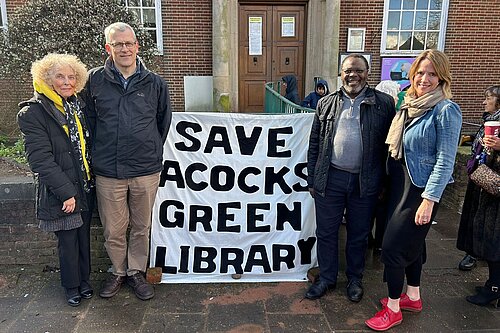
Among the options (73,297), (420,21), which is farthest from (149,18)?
(73,297)

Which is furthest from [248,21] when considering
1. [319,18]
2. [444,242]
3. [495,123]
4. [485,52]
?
[495,123]

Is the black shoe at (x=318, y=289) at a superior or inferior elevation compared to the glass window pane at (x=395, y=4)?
inferior

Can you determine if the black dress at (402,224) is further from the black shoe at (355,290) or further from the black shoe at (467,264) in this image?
the black shoe at (467,264)

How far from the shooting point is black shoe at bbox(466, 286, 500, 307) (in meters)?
3.14

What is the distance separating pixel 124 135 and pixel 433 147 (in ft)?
6.82

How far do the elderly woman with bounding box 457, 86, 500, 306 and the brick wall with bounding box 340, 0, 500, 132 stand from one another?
24.6 feet

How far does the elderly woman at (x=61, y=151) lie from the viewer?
2.76 meters

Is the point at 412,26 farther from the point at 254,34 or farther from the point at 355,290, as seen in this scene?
the point at 355,290

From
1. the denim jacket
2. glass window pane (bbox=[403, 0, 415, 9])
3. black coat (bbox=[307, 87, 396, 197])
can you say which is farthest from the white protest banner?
glass window pane (bbox=[403, 0, 415, 9])

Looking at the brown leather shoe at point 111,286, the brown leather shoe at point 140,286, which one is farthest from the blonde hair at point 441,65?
the brown leather shoe at point 111,286

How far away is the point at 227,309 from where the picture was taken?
121 inches

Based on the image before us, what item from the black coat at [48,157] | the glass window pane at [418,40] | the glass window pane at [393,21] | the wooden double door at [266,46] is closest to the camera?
the black coat at [48,157]

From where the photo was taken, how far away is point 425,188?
2545mm

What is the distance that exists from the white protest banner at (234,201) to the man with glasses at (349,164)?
1.14 ft
